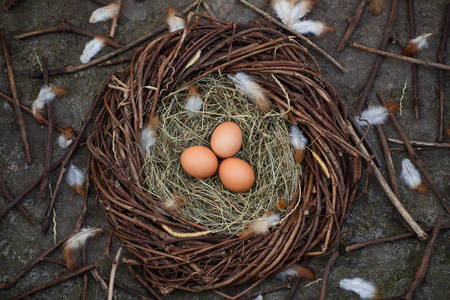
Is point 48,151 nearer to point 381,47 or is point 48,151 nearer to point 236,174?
point 236,174

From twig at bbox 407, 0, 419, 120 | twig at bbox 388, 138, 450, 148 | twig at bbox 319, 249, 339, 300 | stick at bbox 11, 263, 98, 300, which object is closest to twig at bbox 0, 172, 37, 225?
stick at bbox 11, 263, 98, 300

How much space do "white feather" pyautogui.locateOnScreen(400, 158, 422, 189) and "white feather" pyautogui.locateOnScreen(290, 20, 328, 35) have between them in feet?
2.63

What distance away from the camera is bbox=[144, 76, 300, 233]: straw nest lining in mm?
1962

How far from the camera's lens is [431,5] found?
2.13 meters

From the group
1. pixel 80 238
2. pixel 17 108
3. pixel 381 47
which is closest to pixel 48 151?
pixel 17 108

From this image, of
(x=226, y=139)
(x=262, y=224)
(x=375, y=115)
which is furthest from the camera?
(x=375, y=115)

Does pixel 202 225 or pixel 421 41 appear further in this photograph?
pixel 421 41

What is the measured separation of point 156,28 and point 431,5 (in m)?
1.46

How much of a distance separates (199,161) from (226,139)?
0.55ft

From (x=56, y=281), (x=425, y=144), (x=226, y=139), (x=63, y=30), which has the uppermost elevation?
(x=63, y=30)

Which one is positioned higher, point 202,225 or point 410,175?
point 410,175

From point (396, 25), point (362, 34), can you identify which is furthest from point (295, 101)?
point (396, 25)

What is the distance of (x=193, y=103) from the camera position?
203 cm

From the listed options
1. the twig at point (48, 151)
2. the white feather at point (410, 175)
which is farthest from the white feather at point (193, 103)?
the white feather at point (410, 175)
